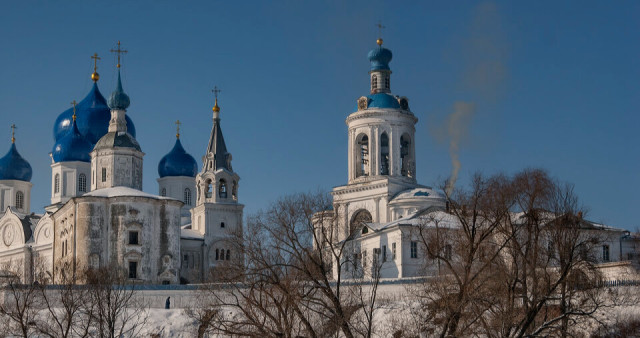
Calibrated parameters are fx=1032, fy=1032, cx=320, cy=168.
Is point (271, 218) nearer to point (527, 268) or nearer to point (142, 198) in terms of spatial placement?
point (527, 268)

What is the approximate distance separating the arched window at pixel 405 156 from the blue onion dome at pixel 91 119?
16461 millimetres

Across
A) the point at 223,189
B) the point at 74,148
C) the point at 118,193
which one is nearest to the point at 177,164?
the point at 74,148

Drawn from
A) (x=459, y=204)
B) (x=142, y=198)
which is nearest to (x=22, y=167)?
(x=142, y=198)

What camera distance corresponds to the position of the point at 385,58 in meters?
48.4

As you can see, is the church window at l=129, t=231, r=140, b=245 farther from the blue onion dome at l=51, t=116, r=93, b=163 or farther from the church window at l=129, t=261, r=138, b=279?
the blue onion dome at l=51, t=116, r=93, b=163

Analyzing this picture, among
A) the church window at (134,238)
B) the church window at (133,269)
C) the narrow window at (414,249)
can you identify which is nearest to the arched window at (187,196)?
the church window at (134,238)

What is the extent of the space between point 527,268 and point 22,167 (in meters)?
41.2

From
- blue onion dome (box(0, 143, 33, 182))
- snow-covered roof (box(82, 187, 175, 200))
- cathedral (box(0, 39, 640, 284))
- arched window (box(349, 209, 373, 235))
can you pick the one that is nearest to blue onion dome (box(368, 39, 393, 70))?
cathedral (box(0, 39, 640, 284))

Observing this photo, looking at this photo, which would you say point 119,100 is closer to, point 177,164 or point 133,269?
point 133,269

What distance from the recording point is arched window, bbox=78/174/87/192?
2206 inches

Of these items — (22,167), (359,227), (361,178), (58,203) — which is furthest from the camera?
(22,167)

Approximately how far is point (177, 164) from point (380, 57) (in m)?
17.5

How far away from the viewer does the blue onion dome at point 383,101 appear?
156ft

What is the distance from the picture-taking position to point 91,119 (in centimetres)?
5738
